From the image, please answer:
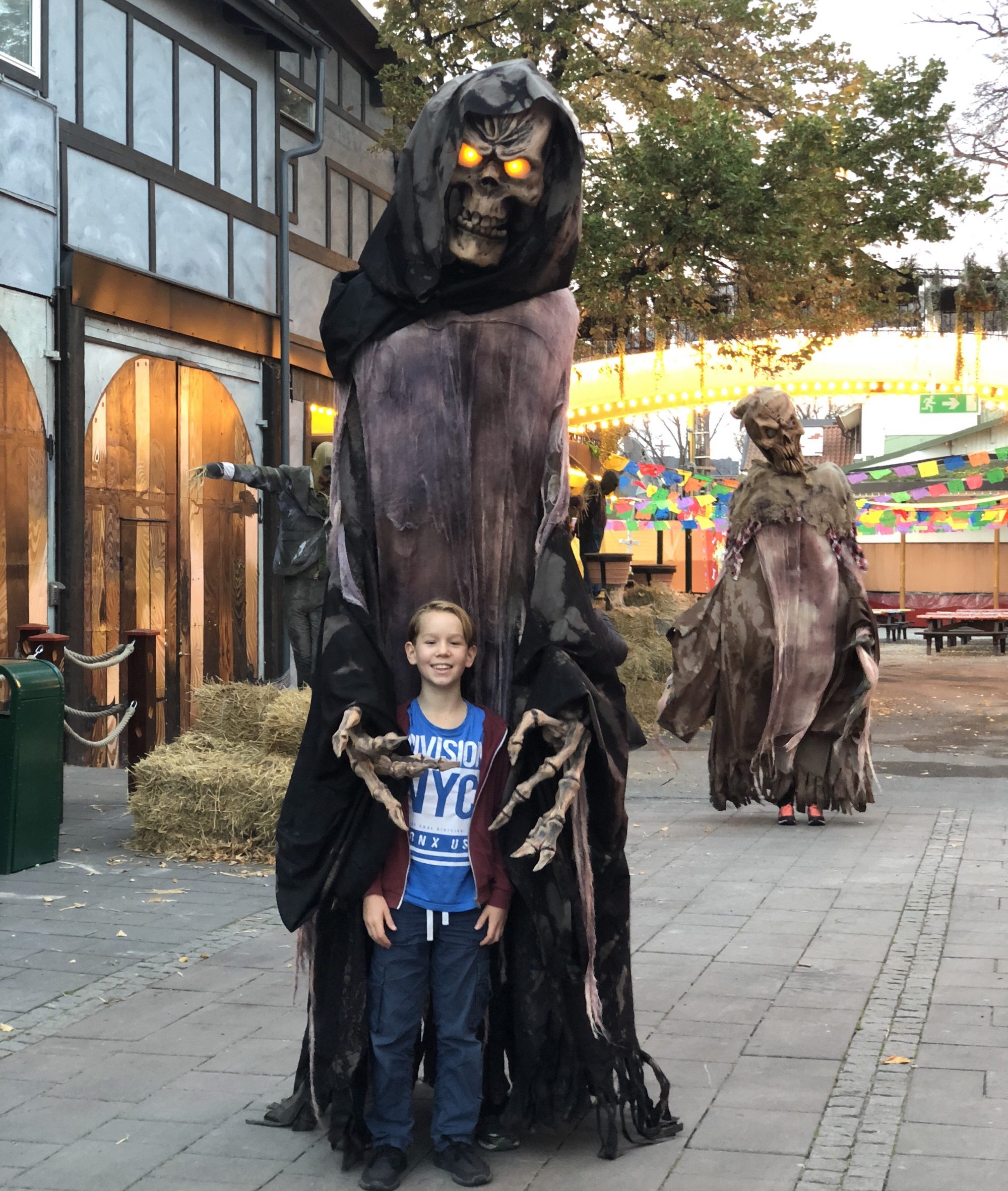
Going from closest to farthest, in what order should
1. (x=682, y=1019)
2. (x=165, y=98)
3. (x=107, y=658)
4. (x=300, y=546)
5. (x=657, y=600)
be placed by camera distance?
(x=682, y=1019) < (x=107, y=658) < (x=300, y=546) < (x=165, y=98) < (x=657, y=600)

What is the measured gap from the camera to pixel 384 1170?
11.6ft

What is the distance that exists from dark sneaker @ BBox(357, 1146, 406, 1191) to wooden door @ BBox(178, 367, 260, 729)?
11.5 meters

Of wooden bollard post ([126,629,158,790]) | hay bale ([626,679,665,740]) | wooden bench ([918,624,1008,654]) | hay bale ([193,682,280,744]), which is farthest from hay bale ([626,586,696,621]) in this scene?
wooden bench ([918,624,1008,654])

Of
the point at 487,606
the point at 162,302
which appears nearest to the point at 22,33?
the point at 162,302

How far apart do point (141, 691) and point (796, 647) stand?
3.69 m

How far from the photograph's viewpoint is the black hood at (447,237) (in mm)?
3580

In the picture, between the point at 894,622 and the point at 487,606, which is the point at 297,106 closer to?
the point at 487,606

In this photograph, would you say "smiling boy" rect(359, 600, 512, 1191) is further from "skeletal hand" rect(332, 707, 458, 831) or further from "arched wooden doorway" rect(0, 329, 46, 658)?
"arched wooden doorway" rect(0, 329, 46, 658)

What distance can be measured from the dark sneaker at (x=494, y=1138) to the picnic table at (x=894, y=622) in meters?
26.4

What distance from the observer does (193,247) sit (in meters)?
15.1

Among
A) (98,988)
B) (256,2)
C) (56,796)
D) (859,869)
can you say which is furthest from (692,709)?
(256,2)

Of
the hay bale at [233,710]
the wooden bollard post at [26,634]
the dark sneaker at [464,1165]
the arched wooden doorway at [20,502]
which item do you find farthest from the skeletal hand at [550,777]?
the arched wooden doorway at [20,502]

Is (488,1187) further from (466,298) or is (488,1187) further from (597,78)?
(597,78)

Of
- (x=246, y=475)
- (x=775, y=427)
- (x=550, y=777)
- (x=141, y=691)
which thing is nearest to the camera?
(x=550, y=777)
